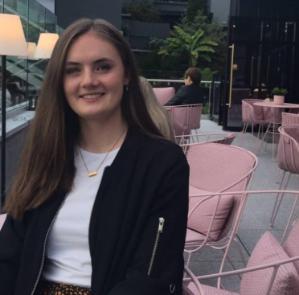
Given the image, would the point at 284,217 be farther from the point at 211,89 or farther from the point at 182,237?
the point at 211,89

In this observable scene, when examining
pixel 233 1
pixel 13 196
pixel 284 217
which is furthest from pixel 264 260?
pixel 233 1

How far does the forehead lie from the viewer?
1540 mm

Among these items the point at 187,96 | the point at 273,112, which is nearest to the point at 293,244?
the point at 187,96

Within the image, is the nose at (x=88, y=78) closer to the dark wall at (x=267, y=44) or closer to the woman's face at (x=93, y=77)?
the woman's face at (x=93, y=77)

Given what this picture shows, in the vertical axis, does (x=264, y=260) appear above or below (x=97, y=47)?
below

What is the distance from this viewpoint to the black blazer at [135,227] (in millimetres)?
1406

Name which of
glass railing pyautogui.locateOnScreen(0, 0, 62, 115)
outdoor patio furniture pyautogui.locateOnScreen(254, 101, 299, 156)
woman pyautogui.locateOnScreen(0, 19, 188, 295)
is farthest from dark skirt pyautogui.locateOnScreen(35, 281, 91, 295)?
outdoor patio furniture pyautogui.locateOnScreen(254, 101, 299, 156)

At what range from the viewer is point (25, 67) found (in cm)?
834

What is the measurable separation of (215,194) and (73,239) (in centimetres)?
113

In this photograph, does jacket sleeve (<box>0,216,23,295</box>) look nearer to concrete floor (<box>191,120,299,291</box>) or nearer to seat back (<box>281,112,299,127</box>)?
concrete floor (<box>191,120,299,291</box>)

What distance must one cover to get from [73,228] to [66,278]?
14cm

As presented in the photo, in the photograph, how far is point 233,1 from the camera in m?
11.0

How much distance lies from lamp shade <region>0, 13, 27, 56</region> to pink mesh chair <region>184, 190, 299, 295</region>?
2.88m

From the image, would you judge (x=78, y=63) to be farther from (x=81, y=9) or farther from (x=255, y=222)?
(x=81, y=9)
